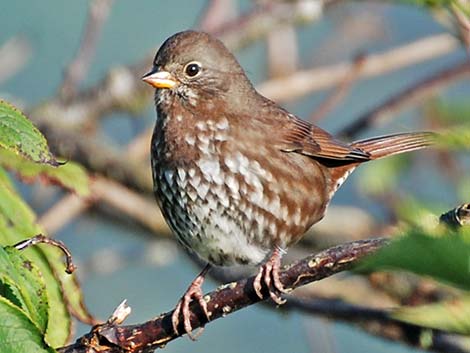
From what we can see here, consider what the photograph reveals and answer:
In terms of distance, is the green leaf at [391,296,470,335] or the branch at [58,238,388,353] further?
the branch at [58,238,388,353]

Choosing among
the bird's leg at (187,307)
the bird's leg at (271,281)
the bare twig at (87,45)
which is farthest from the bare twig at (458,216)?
the bare twig at (87,45)

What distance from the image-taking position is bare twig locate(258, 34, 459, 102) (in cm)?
553

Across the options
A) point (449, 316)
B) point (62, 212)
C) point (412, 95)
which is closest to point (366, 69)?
point (412, 95)

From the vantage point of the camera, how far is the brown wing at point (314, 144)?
399 centimetres

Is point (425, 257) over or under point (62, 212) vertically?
under

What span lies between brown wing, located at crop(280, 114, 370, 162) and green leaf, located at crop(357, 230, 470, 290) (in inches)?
115

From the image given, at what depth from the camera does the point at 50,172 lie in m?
Answer: 2.88

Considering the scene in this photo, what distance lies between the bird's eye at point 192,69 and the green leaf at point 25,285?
180cm

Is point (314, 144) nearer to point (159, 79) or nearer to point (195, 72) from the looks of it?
point (195, 72)

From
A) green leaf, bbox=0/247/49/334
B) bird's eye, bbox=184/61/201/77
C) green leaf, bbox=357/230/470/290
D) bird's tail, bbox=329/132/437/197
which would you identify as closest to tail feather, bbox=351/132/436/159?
bird's tail, bbox=329/132/437/197

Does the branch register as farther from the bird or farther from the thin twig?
the thin twig

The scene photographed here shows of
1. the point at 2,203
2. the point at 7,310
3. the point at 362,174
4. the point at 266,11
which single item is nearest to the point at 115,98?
the point at 266,11

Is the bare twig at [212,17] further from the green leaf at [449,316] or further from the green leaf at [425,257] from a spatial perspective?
the green leaf at [425,257]

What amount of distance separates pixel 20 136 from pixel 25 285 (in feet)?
1.00
